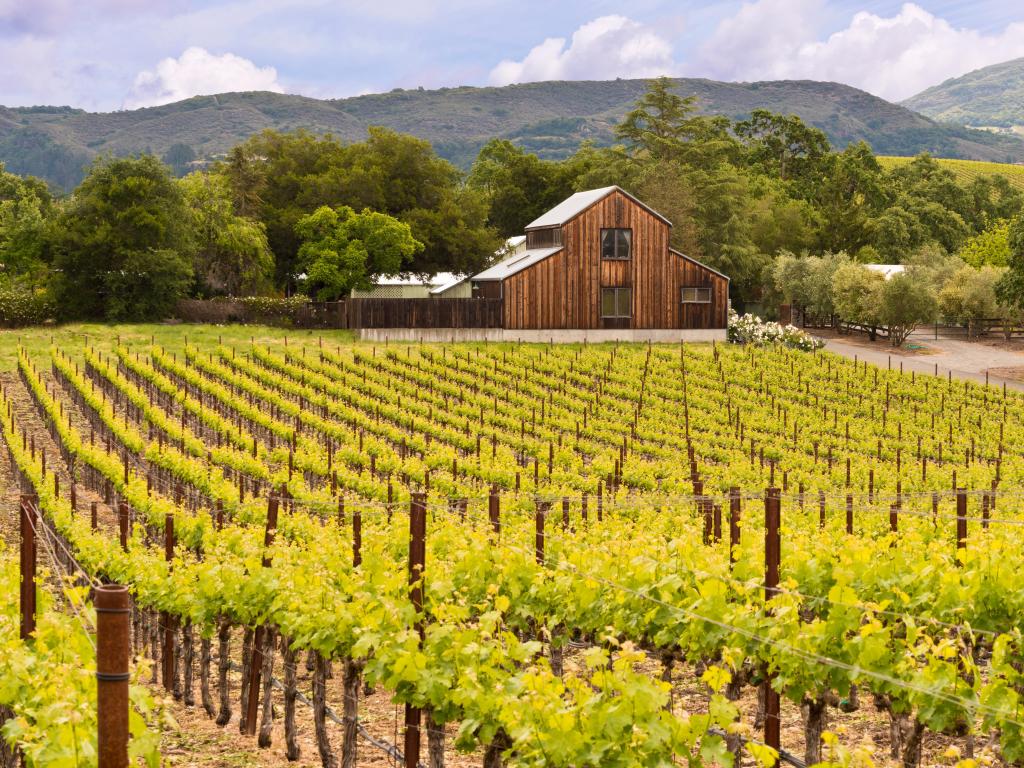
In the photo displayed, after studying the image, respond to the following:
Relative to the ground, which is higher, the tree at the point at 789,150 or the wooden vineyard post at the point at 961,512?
the tree at the point at 789,150

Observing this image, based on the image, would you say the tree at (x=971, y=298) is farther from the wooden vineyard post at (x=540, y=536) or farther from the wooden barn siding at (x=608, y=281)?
the wooden vineyard post at (x=540, y=536)

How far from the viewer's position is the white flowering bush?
170 ft

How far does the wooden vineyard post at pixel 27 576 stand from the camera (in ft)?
33.6

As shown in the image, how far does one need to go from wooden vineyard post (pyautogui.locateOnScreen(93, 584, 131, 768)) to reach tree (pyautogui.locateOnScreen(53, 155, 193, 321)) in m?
50.5

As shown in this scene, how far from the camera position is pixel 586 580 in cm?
1105

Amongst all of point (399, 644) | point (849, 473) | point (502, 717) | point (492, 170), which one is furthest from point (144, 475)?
point (492, 170)

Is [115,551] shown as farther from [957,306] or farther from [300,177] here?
[957,306]

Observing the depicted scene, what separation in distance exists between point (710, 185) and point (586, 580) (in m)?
60.7

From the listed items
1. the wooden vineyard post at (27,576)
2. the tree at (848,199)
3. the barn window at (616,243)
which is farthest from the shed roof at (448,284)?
the wooden vineyard post at (27,576)

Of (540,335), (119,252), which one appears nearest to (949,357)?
(540,335)

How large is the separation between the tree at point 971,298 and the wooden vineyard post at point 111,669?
63840 mm

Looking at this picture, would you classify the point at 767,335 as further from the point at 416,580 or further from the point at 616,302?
the point at 416,580

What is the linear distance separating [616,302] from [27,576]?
43.9 meters

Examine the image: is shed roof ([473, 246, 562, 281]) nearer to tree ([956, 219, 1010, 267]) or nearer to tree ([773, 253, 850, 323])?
tree ([773, 253, 850, 323])
